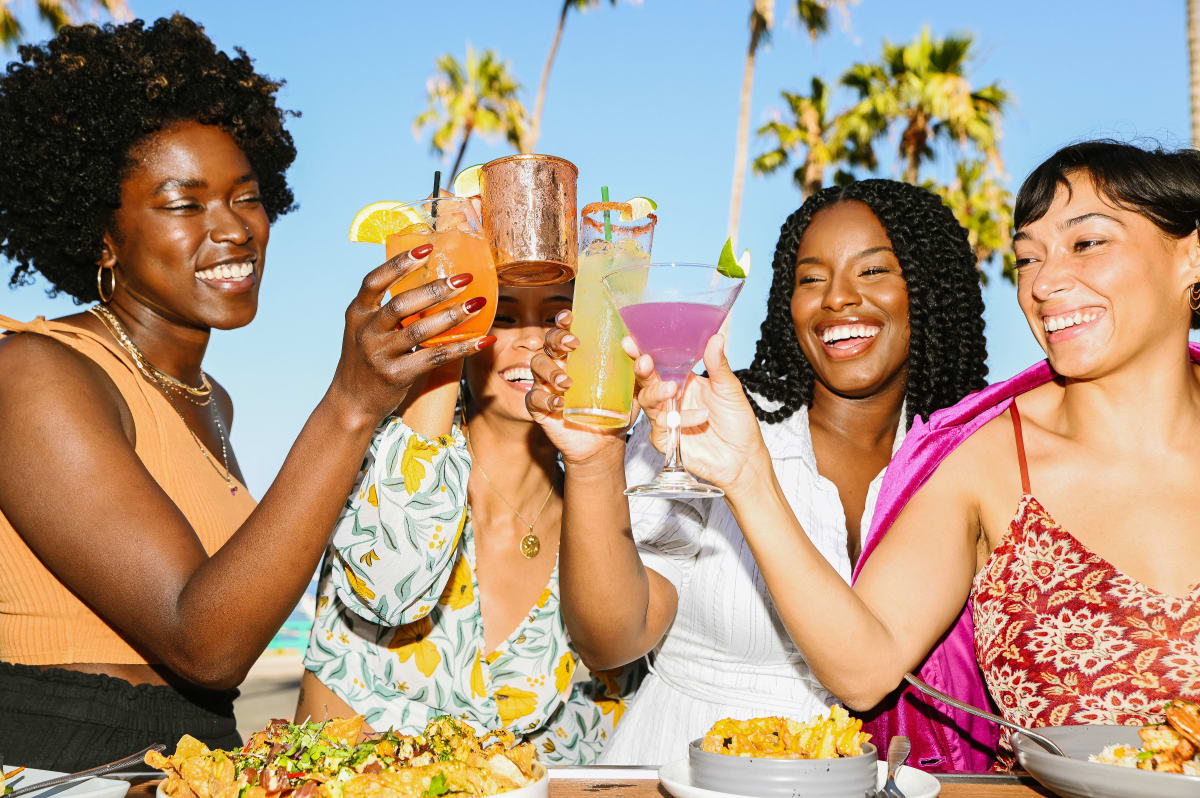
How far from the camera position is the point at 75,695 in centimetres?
253

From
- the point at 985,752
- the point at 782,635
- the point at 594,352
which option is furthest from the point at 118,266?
the point at 985,752

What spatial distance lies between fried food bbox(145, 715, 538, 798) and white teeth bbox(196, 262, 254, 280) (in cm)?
166

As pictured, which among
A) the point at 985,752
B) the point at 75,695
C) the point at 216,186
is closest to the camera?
the point at 75,695

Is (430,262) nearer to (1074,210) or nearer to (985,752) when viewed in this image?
(1074,210)

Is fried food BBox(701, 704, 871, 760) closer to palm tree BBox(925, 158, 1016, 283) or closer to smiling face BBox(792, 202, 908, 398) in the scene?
smiling face BBox(792, 202, 908, 398)

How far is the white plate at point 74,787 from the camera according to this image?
1.60 m

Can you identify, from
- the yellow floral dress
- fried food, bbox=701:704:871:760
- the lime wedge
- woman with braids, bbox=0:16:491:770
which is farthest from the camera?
the yellow floral dress

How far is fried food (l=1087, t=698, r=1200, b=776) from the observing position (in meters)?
1.62

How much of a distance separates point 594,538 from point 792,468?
1055 millimetres

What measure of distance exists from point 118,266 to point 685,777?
7.77 feet

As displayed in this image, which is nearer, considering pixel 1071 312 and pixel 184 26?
pixel 1071 312

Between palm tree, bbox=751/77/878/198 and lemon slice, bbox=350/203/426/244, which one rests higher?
palm tree, bbox=751/77/878/198

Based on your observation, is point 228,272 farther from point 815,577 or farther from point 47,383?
point 815,577

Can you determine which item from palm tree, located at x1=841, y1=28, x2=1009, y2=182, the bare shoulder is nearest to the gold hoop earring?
the bare shoulder
